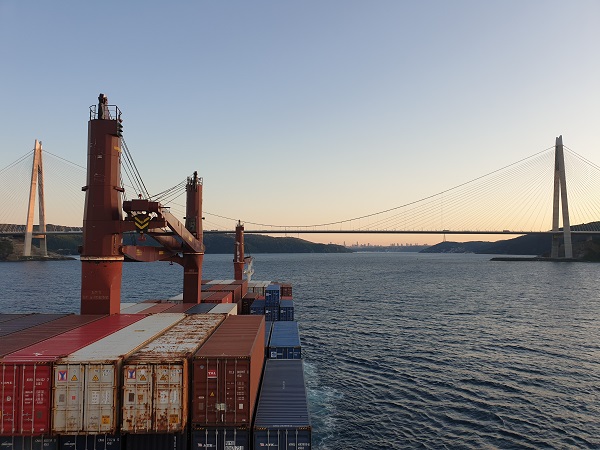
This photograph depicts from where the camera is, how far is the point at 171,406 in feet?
54.3

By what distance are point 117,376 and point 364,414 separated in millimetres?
18422

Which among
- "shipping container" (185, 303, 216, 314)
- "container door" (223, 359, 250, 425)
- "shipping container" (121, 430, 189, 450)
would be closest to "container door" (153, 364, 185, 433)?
"shipping container" (121, 430, 189, 450)

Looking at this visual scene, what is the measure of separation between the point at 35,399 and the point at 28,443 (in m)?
1.89

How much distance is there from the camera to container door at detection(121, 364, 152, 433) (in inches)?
643

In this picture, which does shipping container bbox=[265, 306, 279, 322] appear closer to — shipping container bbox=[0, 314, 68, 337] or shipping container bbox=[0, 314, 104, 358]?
shipping container bbox=[0, 314, 104, 358]

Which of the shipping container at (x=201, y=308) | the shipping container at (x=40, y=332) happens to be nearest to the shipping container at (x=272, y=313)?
the shipping container at (x=201, y=308)

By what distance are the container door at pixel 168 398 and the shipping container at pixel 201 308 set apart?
2016cm

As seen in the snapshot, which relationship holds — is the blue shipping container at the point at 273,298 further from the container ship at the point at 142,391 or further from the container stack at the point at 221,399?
the container stack at the point at 221,399

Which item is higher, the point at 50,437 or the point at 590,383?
the point at 50,437

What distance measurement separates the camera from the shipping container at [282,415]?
56.0 feet

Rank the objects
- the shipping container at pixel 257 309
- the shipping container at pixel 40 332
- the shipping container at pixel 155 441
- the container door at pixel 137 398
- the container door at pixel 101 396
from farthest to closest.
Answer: the shipping container at pixel 257 309, the shipping container at pixel 40 332, the shipping container at pixel 155 441, the container door at pixel 137 398, the container door at pixel 101 396

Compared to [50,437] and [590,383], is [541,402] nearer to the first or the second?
[590,383]

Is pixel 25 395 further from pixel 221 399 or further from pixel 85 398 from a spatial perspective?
pixel 221 399

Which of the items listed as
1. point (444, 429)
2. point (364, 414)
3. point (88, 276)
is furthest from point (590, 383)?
point (88, 276)
